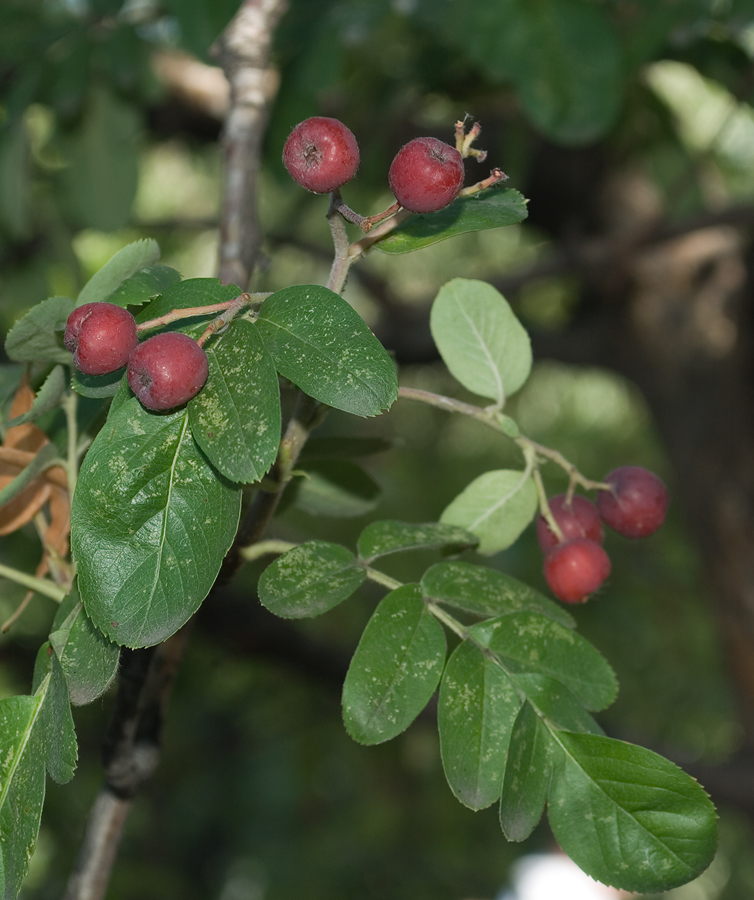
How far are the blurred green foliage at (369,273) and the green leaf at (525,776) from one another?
21cm

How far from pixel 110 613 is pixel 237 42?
0.56 metres

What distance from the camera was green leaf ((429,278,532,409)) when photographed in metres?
0.56

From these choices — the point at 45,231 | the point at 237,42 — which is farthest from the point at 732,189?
the point at 237,42

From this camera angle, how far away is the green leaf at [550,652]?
0.48 meters

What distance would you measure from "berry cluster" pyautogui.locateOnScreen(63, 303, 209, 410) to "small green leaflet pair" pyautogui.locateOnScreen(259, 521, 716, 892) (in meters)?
0.11

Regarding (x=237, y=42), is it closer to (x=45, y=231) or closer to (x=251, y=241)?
(x=251, y=241)

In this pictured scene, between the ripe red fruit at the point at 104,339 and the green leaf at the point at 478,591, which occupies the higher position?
the ripe red fruit at the point at 104,339

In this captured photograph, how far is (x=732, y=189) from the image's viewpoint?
3094 millimetres

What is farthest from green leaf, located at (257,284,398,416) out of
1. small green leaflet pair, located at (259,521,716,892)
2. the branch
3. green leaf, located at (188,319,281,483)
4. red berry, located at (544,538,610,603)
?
the branch

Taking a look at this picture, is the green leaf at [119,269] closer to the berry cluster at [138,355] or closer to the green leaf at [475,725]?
the berry cluster at [138,355]

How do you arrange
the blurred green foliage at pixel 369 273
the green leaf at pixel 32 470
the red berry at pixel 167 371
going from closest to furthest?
the red berry at pixel 167 371, the green leaf at pixel 32 470, the blurred green foliage at pixel 369 273

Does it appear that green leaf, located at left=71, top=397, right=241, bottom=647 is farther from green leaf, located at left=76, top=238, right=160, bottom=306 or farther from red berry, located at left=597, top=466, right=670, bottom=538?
red berry, located at left=597, top=466, right=670, bottom=538

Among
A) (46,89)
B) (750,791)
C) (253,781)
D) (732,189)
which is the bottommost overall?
(253,781)

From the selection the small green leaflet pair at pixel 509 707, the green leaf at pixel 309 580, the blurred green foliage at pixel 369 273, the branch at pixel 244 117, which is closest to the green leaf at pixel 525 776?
the small green leaflet pair at pixel 509 707
